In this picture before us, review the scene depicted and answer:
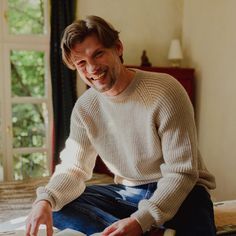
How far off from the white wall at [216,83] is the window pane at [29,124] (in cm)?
148

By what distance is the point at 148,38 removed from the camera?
3.37m

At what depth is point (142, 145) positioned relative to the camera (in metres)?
1.17

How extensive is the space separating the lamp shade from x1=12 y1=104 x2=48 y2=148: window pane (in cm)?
131

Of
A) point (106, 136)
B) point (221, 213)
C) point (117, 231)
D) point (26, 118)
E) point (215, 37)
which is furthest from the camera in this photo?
point (26, 118)

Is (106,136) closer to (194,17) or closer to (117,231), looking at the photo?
(117,231)

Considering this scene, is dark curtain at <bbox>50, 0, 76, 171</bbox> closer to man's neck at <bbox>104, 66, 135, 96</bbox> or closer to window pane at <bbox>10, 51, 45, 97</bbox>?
window pane at <bbox>10, 51, 45, 97</bbox>

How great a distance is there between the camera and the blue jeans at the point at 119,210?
40.1 inches

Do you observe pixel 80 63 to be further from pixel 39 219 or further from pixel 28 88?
pixel 28 88

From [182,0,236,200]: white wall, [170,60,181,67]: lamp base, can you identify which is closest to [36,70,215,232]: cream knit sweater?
[182,0,236,200]: white wall

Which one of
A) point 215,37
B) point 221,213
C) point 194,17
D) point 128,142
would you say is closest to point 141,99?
point 128,142

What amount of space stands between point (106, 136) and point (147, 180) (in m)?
0.22

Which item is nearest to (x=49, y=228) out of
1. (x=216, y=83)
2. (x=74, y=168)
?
(x=74, y=168)

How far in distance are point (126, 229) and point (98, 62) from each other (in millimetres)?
518

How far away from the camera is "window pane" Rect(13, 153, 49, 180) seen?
3.25 metres
